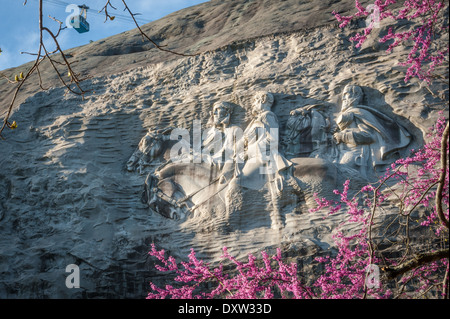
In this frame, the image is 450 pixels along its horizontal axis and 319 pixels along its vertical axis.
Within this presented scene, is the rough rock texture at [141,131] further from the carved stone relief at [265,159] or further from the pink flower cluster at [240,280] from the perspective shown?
the pink flower cluster at [240,280]

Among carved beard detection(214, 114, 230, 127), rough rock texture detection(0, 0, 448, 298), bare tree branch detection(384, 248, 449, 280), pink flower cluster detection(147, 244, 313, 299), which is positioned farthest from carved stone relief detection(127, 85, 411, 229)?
bare tree branch detection(384, 248, 449, 280)

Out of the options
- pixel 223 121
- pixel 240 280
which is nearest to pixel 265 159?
pixel 223 121

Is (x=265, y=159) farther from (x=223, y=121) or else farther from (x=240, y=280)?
(x=240, y=280)

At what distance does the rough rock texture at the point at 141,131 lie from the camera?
810 centimetres

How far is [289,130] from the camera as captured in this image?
879cm

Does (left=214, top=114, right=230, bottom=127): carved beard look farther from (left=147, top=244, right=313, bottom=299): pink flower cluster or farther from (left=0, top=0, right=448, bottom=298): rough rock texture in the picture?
(left=147, top=244, right=313, bottom=299): pink flower cluster

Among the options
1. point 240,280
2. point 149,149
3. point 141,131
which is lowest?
point 240,280

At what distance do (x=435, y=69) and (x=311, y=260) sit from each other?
129 inches

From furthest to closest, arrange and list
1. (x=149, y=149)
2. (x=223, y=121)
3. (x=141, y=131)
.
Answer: (x=141, y=131) < (x=149, y=149) < (x=223, y=121)

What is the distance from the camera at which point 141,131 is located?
9719 millimetres

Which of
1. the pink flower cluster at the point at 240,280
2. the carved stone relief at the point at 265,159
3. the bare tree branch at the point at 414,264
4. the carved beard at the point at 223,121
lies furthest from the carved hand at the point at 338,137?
the bare tree branch at the point at 414,264

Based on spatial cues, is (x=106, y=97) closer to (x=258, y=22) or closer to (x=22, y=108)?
(x=22, y=108)

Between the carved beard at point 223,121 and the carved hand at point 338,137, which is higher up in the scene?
the carved beard at point 223,121
